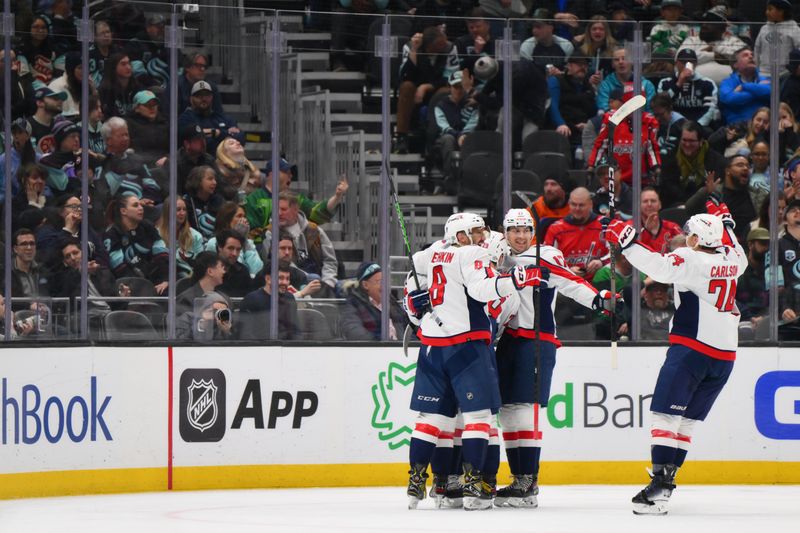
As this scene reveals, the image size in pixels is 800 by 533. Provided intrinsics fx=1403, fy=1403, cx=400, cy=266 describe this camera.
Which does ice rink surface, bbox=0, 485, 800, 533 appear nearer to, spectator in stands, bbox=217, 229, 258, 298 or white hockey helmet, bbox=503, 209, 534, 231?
spectator in stands, bbox=217, 229, 258, 298

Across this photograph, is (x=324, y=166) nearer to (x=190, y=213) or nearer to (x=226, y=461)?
(x=190, y=213)

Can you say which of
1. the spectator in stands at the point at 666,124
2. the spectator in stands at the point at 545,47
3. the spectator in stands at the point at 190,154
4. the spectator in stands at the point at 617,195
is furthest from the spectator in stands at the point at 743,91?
the spectator in stands at the point at 190,154

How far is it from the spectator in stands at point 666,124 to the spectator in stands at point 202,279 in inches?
118

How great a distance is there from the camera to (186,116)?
28.5 feet

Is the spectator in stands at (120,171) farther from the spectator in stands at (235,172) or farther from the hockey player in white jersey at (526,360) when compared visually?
the hockey player in white jersey at (526,360)

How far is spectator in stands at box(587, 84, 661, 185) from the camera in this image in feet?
30.1

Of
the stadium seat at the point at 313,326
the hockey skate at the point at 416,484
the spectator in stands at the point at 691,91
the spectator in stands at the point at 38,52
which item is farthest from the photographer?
the spectator in stands at the point at 691,91

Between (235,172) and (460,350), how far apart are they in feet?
7.60

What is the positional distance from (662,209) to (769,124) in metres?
0.91

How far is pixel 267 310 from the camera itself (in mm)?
8758

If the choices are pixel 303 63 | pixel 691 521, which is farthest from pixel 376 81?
pixel 691 521

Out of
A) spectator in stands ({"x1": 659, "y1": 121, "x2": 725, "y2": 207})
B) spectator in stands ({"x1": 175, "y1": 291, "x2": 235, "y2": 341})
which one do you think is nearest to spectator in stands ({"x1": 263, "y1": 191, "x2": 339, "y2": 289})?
spectator in stands ({"x1": 175, "y1": 291, "x2": 235, "y2": 341})

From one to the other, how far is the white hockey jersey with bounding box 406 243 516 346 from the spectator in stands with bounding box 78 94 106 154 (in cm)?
237

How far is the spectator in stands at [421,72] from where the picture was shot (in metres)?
9.03
